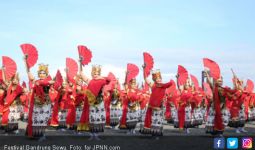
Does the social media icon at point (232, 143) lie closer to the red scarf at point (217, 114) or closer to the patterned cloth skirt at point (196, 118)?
the red scarf at point (217, 114)

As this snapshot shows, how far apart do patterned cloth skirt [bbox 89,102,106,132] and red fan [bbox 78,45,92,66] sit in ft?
4.96

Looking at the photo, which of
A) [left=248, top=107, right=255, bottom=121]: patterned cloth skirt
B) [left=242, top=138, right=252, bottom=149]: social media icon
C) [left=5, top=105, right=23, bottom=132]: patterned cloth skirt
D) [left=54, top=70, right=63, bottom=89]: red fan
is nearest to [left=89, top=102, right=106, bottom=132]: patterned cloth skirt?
[left=54, top=70, right=63, bottom=89]: red fan

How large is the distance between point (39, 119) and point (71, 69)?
3.73 m

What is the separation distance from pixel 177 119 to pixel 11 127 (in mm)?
7318

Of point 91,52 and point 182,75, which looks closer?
point 91,52

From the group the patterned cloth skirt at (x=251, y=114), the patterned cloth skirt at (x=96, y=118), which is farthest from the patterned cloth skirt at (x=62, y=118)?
the patterned cloth skirt at (x=251, y=114)

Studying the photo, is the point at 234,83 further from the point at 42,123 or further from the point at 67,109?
the point at 42,123

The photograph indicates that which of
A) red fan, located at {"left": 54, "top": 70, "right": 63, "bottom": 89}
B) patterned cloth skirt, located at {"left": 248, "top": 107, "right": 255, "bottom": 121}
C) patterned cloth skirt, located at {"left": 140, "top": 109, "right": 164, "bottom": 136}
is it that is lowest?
patterned cloth skirt, located at {"left": 140, "top": 109, "right": 164, "bottom": 136}

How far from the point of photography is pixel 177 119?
18469mm

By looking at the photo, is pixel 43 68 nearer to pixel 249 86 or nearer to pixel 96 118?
pixel 96 118

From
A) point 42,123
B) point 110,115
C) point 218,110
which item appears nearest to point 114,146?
point 42,123

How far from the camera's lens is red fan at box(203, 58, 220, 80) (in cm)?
1423

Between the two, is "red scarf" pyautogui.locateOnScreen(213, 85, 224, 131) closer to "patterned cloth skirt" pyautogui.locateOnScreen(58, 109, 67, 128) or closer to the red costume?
the red costume

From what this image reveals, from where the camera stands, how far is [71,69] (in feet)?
52.9
